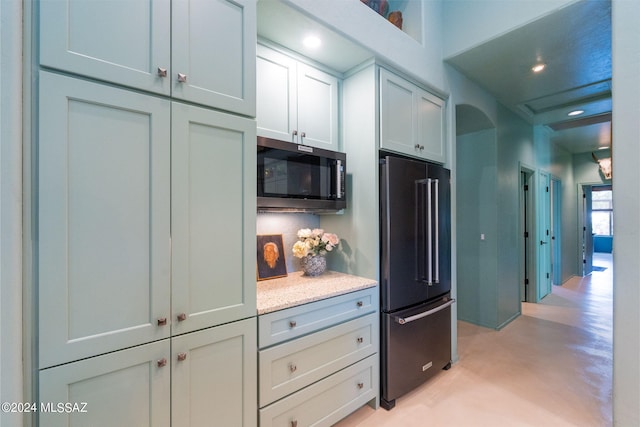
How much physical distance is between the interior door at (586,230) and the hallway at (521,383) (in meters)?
3.84

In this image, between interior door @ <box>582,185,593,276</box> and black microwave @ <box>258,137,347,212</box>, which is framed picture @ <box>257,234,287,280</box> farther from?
interior door @ <box>582,185,593,276</box>

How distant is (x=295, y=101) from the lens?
1990 millimetres

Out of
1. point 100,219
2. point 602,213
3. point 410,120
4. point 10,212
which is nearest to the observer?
point 10,212

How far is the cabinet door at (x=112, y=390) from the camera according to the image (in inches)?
37.0

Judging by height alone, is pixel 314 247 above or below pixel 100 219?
below

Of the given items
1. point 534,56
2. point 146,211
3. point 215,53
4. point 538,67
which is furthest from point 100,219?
point 538,67

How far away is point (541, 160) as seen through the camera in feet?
15.5

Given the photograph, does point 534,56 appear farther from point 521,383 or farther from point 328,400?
point 328,400

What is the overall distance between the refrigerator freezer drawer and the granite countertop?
1.33 feet

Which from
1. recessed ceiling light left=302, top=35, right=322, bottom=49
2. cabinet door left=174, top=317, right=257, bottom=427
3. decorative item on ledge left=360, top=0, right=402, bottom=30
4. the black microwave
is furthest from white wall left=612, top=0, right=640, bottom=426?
cabinet door left=174, top=317, right=257, bottom=427

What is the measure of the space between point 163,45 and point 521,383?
11.2 feet

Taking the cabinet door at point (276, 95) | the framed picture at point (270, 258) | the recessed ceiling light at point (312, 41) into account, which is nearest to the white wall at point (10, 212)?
the cabinet door at point (276, 95)

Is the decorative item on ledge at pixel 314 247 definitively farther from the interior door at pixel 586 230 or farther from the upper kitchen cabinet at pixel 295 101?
the interior door at pixel 586 230

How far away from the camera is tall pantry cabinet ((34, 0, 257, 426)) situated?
946 millimetres
